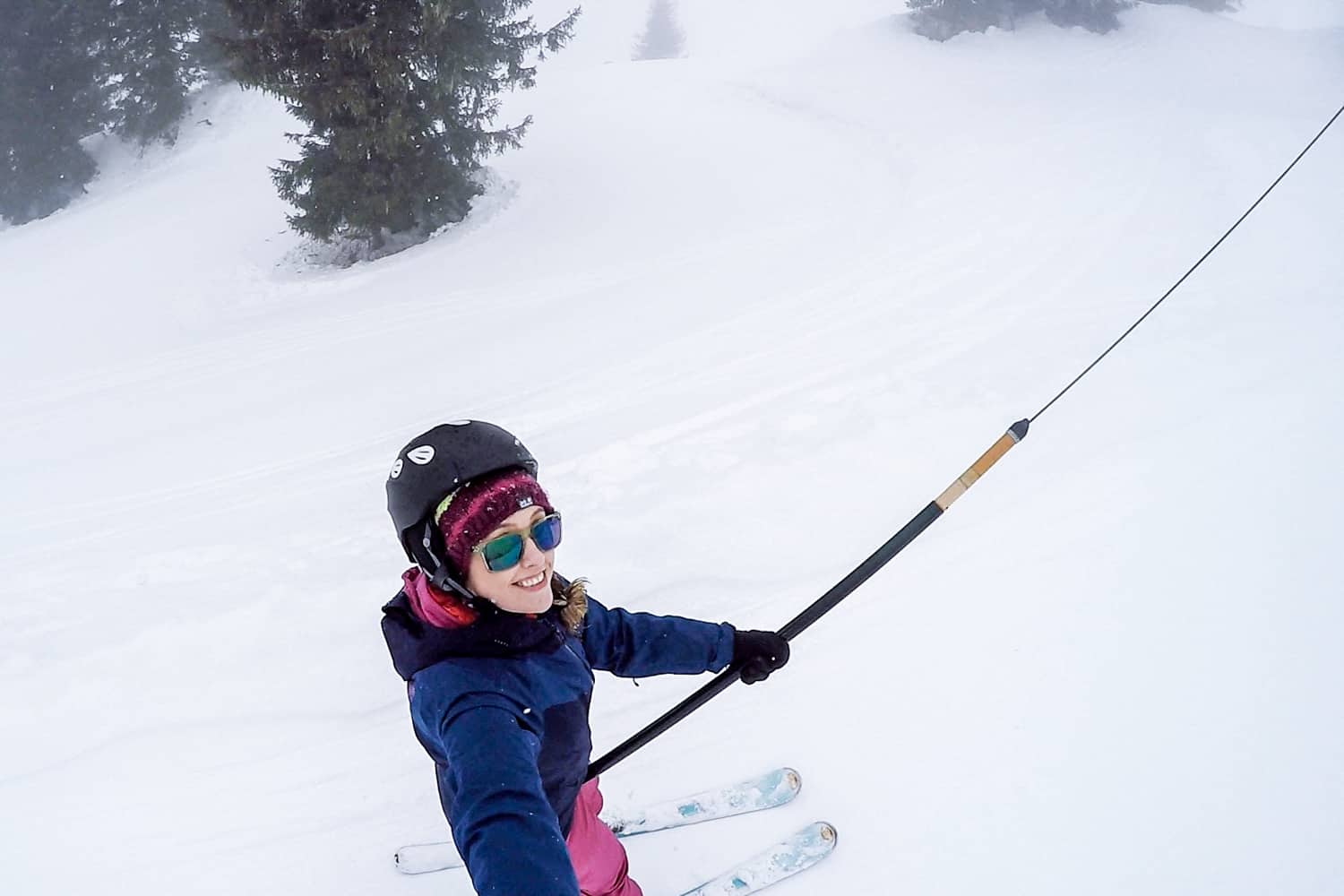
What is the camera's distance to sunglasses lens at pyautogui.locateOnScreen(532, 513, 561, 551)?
1767mm

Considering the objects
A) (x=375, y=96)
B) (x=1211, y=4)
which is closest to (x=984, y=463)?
(x=375, y=96)

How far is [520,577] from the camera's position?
5.66ft

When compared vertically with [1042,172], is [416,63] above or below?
above

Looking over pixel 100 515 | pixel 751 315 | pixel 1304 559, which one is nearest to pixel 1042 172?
pixel 751 315

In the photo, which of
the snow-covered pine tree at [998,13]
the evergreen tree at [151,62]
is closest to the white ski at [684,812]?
the evergreen tree at [151,62]

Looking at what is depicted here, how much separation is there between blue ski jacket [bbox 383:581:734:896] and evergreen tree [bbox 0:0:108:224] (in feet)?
78.7

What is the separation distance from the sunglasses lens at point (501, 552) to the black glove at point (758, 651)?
3.09 feet

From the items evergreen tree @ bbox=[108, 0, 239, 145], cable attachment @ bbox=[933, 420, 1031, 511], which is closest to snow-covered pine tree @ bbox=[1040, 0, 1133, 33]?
evergreen tree @ bbox=[108, 0, 239, 145]

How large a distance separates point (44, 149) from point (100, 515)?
20.3 m

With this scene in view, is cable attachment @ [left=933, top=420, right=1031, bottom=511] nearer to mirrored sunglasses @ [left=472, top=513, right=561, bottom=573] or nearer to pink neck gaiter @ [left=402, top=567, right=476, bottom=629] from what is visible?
mirrored sunglasses @ [left=472, top=513, right=561, bottom=573]

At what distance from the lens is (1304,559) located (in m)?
3.61

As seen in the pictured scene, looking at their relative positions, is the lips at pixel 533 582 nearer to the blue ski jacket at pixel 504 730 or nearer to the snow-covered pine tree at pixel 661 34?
the blue ski jacket at pixel 504 730

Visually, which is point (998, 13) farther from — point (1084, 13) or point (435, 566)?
point (435, 566)

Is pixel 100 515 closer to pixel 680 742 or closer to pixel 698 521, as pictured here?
pixel 698 521
